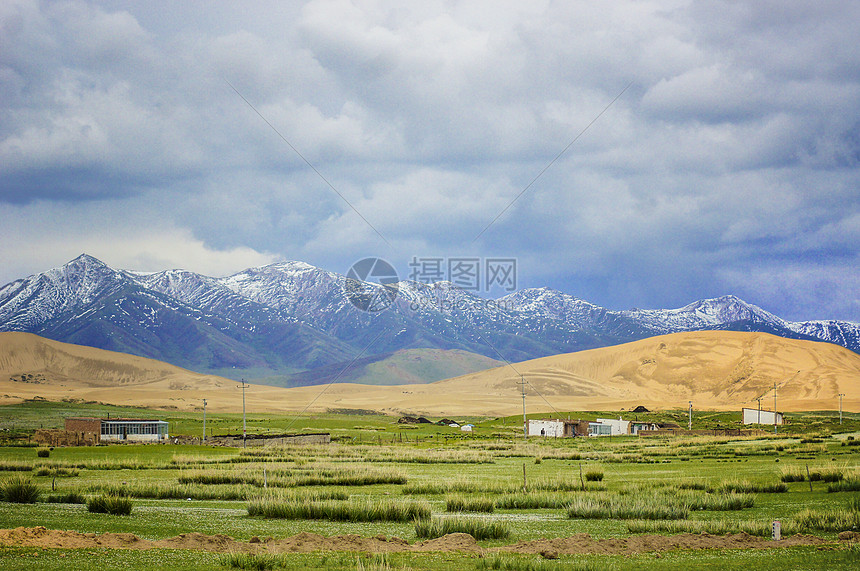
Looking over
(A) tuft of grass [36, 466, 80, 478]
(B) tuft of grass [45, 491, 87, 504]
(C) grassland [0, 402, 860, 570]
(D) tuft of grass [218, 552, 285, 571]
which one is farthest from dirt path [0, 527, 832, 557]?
(A) tuft of grass [36, 466, 80, 478]

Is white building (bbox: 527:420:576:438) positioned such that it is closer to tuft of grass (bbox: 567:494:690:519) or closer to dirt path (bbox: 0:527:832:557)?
tuft of grass (bbox: 567:494:690:519)

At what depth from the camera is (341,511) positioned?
23.7m

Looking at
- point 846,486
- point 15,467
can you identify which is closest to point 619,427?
point 846,486

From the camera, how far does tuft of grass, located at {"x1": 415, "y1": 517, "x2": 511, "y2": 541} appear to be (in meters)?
19.2

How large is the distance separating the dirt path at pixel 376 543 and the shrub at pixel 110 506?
6377 mm

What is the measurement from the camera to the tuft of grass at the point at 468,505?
82.9ft

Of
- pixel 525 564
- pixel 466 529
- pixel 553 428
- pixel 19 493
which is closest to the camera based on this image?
pixel 525 564

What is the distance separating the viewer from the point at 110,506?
22938mm

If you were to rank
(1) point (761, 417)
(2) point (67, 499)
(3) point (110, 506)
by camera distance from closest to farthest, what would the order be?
(3) point (110, 506), (2) point (67, 499), (1) point (761, 417)

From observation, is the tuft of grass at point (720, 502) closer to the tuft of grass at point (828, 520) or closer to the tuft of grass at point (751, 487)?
the tuft of grass at point (751, 487)

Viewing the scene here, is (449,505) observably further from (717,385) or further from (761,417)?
(717,385)

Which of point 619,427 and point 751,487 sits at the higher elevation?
point 751,487

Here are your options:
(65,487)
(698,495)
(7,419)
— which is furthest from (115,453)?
(7,419)

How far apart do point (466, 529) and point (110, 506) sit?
445 inches
